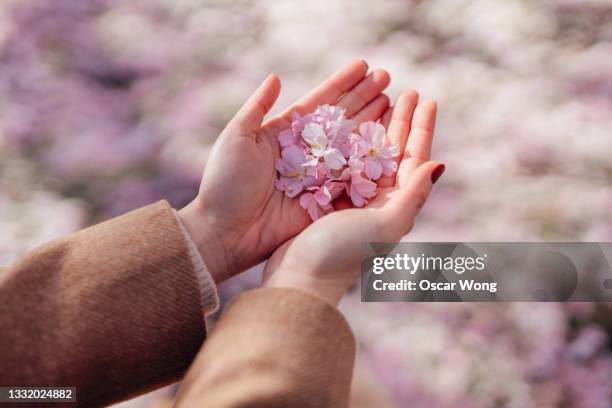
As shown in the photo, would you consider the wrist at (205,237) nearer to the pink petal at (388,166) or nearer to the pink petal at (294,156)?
the pink petal at (294,156)

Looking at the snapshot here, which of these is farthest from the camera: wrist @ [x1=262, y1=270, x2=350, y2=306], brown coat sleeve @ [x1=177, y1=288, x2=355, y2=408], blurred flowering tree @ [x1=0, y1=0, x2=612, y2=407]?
blurred flowering tree @ [x1=0, y1=0, x2=612, y2=407]

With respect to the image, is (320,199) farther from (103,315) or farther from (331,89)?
(103,315)

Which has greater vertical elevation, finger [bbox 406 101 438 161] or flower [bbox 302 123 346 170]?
flower [bbox 302 123 346 170]

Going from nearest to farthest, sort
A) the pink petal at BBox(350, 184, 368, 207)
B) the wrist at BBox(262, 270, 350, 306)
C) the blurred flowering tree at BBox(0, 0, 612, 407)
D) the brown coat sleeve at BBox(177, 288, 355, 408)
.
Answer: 1. the brown coat sleeve at BBox(177, 288, 355, 408)
2. the wrist at BBox(262, 270, 350, 306)
3. the pink petal at BBox(350, 184, 368, 207)
4. the blurred flowering tree at BBox(0, 0, 612, 407)

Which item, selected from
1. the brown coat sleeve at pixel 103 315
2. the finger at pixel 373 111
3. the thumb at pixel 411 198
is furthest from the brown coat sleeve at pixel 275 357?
the finger at pixel 373 111

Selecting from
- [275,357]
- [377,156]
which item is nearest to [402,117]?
[377,156]

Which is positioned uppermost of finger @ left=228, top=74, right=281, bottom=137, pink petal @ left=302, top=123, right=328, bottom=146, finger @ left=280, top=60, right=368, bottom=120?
finger @ left=228, top=74, right=281, bottom=137

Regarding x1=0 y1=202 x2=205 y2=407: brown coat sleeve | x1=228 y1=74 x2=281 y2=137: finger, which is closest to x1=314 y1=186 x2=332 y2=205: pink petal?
x1=228 y1=74 x2=281 y2=137: finger

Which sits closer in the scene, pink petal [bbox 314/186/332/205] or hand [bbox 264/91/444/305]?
hand [bbox 264/91/444/305]

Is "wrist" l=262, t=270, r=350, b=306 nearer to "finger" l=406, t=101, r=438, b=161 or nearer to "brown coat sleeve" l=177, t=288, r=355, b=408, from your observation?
"brown coat sleeve" l=177, t=288, r=355, b=408
